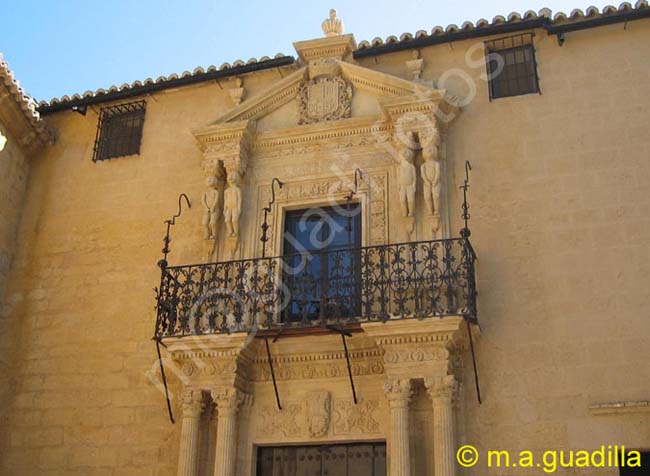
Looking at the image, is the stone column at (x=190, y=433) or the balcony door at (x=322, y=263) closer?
the stone column at (x=190, y=433)

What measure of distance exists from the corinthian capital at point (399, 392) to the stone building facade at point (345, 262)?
19 mm

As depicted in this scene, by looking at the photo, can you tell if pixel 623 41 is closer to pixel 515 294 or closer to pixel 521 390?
pixel 515 294

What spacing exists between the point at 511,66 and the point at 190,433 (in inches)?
217

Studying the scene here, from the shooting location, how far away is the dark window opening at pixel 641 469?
25.2ft

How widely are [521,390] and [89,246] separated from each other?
18.0 ft

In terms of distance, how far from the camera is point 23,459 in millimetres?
9273

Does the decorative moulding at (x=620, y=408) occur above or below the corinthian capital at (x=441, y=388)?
below

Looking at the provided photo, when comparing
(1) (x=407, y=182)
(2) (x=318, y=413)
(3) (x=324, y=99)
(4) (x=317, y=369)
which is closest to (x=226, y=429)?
(2) (x=318, y=413)

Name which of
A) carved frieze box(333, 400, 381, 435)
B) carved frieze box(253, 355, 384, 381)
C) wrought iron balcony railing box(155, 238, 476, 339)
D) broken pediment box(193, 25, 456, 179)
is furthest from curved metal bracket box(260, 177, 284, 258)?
carved frieze box(333, 400, 381, 435)

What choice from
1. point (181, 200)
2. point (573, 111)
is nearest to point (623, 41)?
point (573, 111)

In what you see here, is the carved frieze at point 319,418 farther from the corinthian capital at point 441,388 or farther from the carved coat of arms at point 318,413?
the corinthian capital at point 441,388

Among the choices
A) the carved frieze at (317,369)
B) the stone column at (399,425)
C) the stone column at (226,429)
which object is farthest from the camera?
the carved frieze at (317,369)

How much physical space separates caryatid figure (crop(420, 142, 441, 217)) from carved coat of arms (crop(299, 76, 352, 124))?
4.20 ft

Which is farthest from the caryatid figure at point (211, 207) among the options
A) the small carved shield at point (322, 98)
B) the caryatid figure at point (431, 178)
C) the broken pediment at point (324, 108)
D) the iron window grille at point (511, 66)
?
the iron window grille at point (511, 66)
